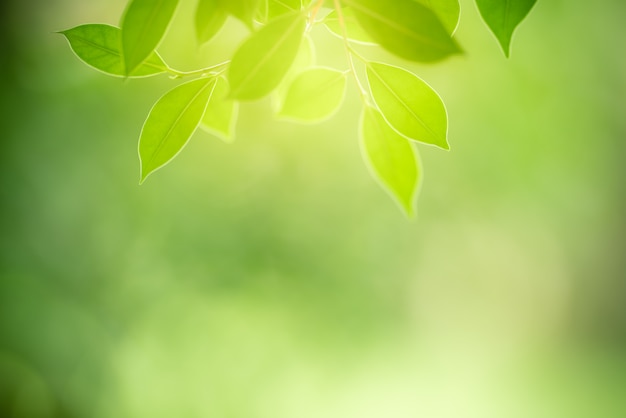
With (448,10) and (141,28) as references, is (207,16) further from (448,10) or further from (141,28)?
(448,10)

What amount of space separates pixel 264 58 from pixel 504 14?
125mm

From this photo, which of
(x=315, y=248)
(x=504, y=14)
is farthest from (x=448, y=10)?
(x=315, y=248)

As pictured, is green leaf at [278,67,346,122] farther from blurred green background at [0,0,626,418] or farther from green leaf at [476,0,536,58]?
blurred green background at [0,0,626,418]

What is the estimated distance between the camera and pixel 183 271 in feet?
8.70

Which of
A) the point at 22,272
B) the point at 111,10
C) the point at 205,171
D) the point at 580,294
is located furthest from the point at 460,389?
the point at 111,10

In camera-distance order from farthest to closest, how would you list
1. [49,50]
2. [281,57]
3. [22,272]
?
[49,50] < [22,272] < [281,57]

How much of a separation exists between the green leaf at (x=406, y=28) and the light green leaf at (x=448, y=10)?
0.20 ft

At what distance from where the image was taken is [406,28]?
25 centimetres

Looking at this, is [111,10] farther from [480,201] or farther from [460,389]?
[460,389]

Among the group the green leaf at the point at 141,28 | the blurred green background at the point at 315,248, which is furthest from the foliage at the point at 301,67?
the blurred green background at the point at 315,248

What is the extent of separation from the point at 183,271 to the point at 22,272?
0.75m

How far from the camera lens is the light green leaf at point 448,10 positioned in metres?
0.30

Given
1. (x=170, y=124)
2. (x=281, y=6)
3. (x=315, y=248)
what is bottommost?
(x=315, y=248)

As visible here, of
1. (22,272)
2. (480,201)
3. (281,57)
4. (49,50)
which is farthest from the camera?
(480,201)
